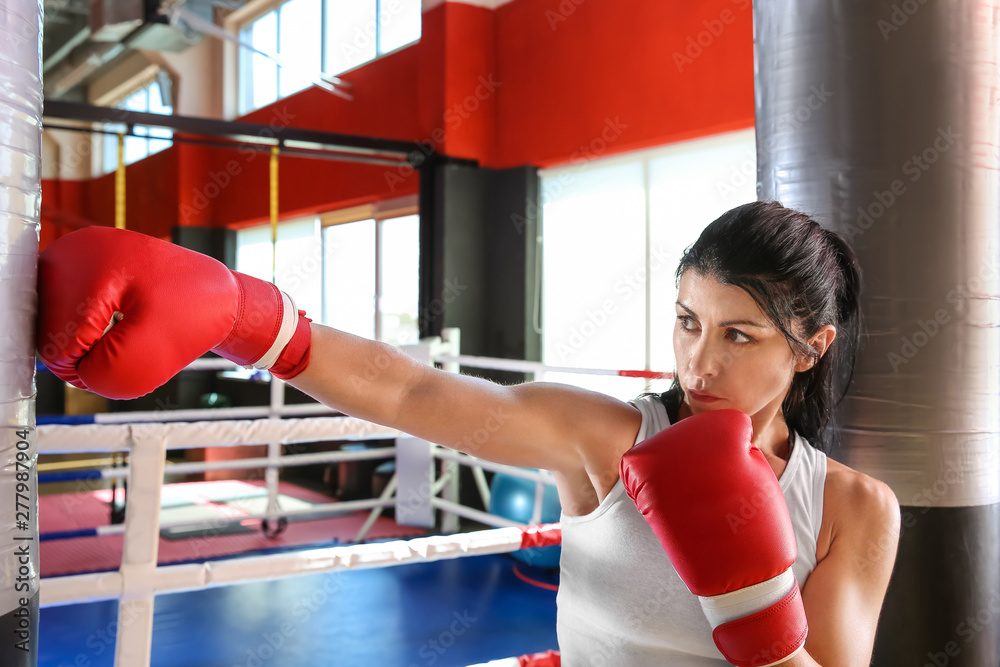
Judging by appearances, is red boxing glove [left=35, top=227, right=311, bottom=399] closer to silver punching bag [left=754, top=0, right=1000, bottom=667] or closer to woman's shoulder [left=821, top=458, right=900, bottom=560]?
woman's shoulder [left=821, top=458, right=900, bottom=560]

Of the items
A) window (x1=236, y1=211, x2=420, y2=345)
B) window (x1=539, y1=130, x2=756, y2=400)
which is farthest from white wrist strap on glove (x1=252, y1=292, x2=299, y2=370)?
window (x1=236, y1=211, x2=420, y2=345)

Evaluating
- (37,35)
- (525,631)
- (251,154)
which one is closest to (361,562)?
(37,35)

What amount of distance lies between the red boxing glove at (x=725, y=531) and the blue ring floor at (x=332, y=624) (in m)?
1.83

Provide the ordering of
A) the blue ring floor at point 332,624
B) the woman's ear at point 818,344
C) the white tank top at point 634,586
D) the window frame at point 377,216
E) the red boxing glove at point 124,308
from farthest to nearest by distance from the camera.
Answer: the window frame at point 377,216 → the blue ring floor at point 332,624 → the woman's ear at point 818,344 → the white tank top at point 634,586 → the red boxing glove at point 124,308

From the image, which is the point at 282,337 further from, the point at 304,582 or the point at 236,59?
the point at 236,59

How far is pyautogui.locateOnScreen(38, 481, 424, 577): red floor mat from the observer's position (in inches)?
144

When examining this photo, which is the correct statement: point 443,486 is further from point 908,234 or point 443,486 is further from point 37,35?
point 37,35

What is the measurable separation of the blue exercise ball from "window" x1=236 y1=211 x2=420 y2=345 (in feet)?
4.85

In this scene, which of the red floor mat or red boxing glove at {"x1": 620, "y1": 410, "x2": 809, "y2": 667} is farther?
the red floor mat

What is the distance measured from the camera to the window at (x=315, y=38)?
582cm

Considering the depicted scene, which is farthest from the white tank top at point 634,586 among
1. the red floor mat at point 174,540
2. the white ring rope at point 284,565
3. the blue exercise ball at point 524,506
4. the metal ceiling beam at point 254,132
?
the metal ceiling beam at point 254,132

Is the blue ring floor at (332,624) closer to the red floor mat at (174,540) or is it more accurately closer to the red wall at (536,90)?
the red floor mat at (174,540)

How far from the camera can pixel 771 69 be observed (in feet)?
4.26

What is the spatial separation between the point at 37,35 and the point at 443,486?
398 cm
